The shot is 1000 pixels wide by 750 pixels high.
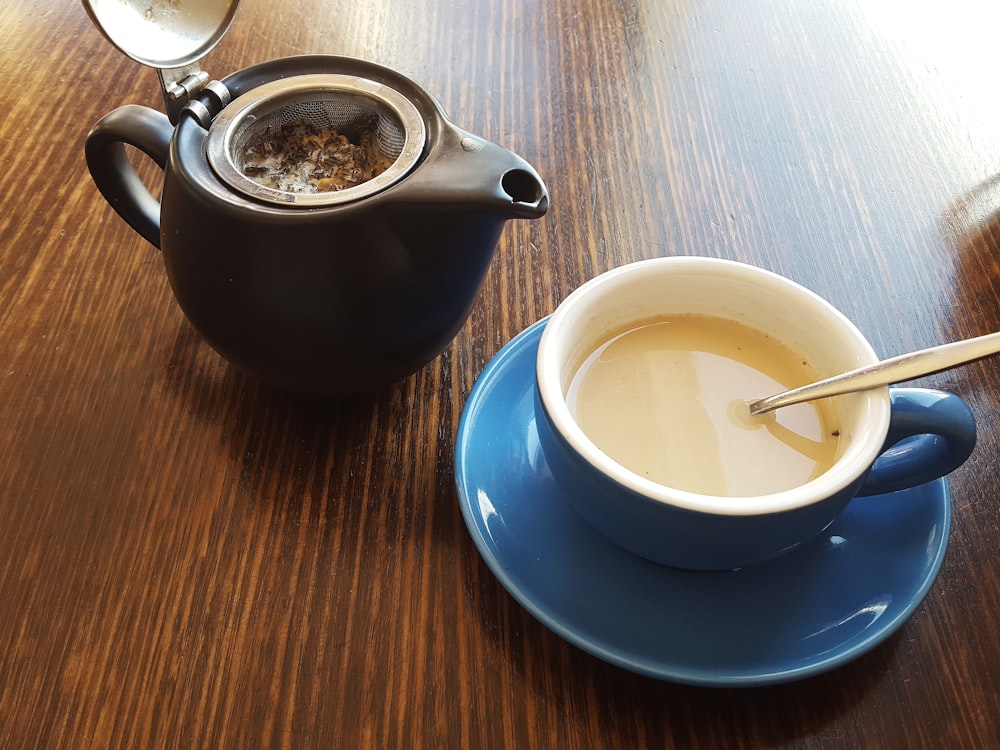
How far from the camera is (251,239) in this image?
0.48m

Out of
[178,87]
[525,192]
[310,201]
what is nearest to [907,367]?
[525,192]

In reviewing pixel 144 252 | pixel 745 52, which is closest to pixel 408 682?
pixel 144 252

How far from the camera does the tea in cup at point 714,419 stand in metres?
0.43

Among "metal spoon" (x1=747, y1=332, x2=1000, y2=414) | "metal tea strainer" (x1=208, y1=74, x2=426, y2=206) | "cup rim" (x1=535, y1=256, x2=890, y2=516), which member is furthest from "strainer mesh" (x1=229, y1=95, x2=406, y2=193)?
"metal spoon" (x1=747, y1=332, x2=1000, y2=414)

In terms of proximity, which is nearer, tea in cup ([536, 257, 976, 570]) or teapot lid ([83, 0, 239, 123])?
tea in cup ([536, 257, 976, 570])

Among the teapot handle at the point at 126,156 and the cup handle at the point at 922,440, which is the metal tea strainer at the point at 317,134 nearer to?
the teapot handle at the point at 126,156

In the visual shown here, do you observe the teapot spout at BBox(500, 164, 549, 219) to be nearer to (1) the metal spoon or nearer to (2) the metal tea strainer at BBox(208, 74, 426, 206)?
(2) the metal tea strainer at BBox(208, 74, 426, 206)

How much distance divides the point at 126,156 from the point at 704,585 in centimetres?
49

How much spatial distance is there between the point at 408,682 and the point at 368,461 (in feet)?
0.53

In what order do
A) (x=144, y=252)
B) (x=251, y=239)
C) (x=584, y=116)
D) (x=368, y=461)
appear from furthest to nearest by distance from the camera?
(x=584, y=116) < (x=144, y=252) < (x=368, y=461) < (x=251, y=239)

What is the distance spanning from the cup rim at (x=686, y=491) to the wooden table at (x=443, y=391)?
10cm

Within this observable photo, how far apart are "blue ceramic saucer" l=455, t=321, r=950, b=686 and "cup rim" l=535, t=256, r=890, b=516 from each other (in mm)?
66

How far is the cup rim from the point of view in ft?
1.37

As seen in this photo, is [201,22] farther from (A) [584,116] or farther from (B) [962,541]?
(B) [962,541]
